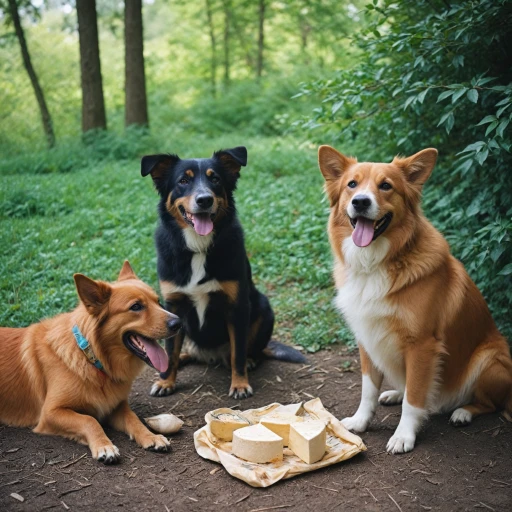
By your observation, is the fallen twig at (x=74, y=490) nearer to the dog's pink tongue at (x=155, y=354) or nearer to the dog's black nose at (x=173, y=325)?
the dog's pink tongue at (x=155, y=354)

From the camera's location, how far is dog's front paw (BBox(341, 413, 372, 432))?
13.0 feet

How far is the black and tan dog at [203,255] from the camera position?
14.6 feet

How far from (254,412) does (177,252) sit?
140 centimetres

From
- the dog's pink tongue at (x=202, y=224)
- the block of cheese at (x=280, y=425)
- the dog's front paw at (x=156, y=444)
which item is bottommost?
the dog's front paw at (x=156, y=444)

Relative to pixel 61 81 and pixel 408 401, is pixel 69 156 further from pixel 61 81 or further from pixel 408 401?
pixel 408 401

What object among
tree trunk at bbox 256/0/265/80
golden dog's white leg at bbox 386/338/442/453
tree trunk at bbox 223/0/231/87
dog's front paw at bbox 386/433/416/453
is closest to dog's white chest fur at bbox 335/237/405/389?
golden dog's white leg at bbox 386/338/442/453

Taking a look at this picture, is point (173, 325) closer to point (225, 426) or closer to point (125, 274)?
point (125, 274)

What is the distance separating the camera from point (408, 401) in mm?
3715

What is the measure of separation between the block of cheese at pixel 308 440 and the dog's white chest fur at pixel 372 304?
65 centimetres

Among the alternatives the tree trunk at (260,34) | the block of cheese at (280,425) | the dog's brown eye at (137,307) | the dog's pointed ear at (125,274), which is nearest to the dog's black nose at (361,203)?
the block of cheese at (280,425)

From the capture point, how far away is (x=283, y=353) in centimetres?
529

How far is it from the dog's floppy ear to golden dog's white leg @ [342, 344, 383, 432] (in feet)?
3.70

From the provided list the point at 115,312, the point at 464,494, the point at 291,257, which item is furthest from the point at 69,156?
the point at 464,494

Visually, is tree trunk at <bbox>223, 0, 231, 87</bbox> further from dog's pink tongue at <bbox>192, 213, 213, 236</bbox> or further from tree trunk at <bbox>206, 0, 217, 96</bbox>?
dog's pink tongue at <bbox>192, 213, 213, 236</bbox>
